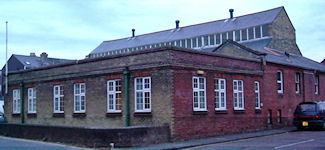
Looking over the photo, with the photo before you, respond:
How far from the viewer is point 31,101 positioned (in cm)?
2850

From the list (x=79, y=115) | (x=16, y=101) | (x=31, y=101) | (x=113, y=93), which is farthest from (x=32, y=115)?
(x=113, y=93)

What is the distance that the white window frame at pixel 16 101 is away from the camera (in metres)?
29.8

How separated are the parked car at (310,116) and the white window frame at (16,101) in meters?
20.2

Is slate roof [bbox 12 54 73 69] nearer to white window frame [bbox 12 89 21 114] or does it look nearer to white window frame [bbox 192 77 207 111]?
white window frame [bbox 12 89 21 114]

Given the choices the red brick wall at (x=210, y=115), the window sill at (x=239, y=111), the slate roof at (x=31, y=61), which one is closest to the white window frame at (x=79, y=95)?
the red brick wall at (x=210, y=115)

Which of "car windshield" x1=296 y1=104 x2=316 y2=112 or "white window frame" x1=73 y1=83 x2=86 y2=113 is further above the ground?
"white window frame" x1=73 y1=83 x2=86 y2=113

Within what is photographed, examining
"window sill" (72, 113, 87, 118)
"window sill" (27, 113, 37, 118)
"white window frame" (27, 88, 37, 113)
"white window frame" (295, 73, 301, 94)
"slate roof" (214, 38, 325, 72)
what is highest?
"slate roof" (214, 38, 325, 72)

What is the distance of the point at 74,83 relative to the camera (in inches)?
970

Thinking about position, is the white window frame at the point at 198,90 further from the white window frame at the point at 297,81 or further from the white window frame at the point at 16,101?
the white window frame at the point at 16,101

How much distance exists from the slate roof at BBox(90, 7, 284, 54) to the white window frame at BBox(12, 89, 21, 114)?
28927mm

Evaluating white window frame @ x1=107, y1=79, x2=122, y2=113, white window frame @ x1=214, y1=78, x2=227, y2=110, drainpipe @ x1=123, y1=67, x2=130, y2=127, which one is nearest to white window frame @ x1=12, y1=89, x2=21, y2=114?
white window frame @ x1=107, y1=79, x2=122, y2=113

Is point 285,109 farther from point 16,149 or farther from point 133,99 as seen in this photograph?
point 16,149

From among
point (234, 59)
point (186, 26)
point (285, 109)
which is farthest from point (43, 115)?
point (186, 26)

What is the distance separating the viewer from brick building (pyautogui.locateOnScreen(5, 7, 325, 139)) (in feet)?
64.4
